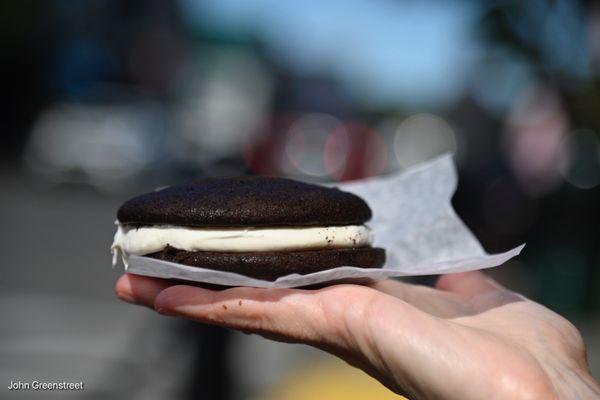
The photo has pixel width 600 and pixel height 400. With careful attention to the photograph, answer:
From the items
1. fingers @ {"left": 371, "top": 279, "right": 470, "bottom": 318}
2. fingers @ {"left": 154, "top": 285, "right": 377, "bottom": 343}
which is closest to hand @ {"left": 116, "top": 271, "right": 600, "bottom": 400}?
fingers @ {"left": 154, "top": 285, "right": 377, "bottom": 343}

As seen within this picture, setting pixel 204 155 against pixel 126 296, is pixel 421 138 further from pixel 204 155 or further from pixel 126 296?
pixel 126 296

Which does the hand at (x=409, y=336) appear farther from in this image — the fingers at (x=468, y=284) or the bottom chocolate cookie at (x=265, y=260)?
the fingers at (x=468, y=284)

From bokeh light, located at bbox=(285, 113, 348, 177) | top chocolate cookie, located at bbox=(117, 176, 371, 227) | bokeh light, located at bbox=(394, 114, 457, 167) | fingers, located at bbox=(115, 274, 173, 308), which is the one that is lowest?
bokeh light, located at bbox=(394, 114, 457, 167)

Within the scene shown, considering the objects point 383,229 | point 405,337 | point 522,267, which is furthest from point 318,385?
point 522,267

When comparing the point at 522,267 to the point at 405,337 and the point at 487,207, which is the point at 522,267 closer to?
the point at 487,207

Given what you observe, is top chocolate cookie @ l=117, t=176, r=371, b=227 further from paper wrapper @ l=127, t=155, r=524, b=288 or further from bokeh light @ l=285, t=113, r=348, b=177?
bokeh light @ l=285, t=113, r=348, b=177

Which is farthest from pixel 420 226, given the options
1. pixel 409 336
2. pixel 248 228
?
pixel 409 336

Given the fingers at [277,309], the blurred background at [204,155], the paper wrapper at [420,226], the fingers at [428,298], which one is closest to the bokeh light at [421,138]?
the blurred background at [204,155]
